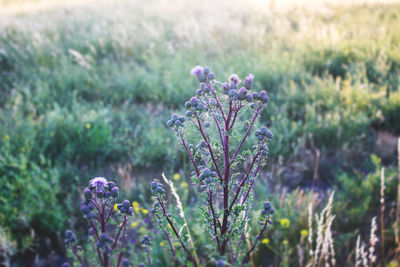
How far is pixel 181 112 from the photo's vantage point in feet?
13.1

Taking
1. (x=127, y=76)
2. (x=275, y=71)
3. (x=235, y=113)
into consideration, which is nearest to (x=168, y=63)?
(x=127, y=76)

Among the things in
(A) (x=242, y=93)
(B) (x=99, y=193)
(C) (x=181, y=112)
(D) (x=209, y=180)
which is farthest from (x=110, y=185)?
(C) (x=181, y=112)

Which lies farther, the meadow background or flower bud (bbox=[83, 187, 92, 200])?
the meadow background

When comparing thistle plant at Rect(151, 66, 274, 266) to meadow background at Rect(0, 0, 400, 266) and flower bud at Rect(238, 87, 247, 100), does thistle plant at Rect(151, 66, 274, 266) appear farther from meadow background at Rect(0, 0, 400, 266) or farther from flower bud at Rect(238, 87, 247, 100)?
meadow background at Rect(0, 0, 400, 266)

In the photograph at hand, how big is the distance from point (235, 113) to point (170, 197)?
4.97 feet

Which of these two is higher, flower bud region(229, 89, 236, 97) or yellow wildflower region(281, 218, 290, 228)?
flower bud region(229, 89, 236, 97)

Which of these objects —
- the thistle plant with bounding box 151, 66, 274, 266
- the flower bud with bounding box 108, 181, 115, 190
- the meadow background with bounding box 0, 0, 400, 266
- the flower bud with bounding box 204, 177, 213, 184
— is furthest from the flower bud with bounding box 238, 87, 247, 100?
the meadow background with bounding box 0, 0, 400, 266

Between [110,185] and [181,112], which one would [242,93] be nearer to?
[110,185]

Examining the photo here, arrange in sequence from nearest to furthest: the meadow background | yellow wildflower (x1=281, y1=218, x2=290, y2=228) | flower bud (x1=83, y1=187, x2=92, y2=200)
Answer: flower bud (x1=83, y1=187, x2=92, y2=200) < yellow wildflower (x1=281, y1=218, x2=290, y2=228) < the meadow background

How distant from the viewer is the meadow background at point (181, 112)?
2.62 meters

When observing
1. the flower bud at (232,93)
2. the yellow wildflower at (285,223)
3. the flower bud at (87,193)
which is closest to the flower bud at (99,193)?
the flower bud at (87,193)

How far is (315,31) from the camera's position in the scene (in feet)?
20.4

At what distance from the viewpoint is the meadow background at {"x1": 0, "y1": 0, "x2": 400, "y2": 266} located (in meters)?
2.62

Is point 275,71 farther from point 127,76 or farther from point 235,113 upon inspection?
point 235,113
